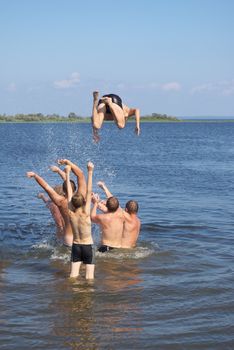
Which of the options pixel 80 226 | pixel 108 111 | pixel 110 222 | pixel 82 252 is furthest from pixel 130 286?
pixel 108 111

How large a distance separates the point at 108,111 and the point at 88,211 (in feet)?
8.41

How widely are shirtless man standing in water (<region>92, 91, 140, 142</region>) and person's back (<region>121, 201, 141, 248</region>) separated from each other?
6.29 ft

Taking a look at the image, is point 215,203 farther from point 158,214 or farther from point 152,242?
point 152,242

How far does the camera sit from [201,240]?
14359 millimetres

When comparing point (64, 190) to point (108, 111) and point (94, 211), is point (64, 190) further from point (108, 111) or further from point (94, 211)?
point (108, 111)

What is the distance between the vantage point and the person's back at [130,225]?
1221cm

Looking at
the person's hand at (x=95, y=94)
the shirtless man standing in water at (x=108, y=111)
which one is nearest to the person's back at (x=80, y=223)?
the shirtless man standing in water at (x=108, y=111)

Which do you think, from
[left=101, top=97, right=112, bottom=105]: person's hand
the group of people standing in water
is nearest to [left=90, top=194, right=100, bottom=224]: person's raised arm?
the group of people standing in water

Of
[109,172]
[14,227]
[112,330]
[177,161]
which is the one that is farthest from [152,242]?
[177,161]

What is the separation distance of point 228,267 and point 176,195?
11251mm

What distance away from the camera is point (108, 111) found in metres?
11.4

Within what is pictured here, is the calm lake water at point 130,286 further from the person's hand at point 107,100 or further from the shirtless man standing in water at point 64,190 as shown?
the person's hand at point 107,100

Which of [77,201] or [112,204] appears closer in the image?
[77,201]

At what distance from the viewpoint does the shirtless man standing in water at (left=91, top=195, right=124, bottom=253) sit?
1190 cm
